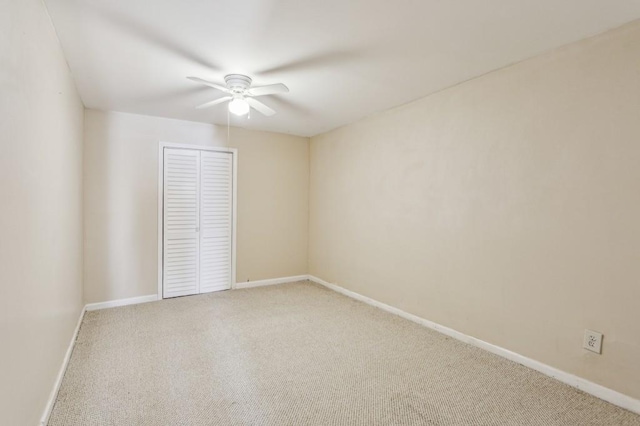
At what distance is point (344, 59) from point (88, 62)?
1970 millimetres

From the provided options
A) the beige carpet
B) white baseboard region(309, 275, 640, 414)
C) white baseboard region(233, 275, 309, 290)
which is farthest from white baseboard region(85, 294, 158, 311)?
white baseboard region(309, 275, 640, 414)

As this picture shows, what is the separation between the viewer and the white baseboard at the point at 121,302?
145 inches

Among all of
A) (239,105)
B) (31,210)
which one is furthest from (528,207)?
(31,210)

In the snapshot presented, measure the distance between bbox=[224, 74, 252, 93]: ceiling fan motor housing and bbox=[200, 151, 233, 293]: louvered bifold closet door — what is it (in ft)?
5.91

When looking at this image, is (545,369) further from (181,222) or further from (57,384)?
(181,222)

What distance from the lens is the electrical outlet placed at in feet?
6.73

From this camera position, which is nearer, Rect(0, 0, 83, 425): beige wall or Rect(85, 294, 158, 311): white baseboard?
Rect(0, 0, 83, 425): beige wall

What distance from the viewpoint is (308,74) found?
107 inches

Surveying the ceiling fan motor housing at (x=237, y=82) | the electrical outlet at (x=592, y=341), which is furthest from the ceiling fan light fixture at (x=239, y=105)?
the electrical outlet at (x=592, y=341)

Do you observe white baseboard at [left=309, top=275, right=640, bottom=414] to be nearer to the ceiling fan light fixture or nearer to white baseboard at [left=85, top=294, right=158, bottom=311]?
the ceiling fan light fixture

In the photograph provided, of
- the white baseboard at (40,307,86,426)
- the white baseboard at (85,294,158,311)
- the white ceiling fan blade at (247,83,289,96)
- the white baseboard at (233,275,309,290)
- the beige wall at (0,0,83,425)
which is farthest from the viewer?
the white baseboard at (233,275,309,290)

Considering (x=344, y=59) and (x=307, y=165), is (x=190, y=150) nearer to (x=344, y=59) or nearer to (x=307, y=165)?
(x=307, y=165)

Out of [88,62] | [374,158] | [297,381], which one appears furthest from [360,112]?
[297,381]

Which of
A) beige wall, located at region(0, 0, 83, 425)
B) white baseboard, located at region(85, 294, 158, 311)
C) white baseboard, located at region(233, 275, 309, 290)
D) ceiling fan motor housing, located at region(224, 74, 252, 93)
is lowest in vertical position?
white baseboard, located at region(85, 294, 158, 311)
